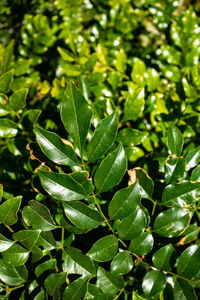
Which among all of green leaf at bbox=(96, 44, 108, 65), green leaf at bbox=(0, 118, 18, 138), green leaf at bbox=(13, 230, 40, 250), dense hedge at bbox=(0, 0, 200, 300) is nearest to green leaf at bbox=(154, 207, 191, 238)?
dense hedge at bbox=(0, 0, 200, 300)

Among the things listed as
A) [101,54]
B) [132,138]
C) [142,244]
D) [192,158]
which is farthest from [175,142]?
[101,54]

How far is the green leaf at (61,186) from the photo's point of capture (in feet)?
1.85

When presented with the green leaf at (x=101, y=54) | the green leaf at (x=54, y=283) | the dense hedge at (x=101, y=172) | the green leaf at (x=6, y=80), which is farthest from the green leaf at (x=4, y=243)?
the green leaf at (x=101, y=54)

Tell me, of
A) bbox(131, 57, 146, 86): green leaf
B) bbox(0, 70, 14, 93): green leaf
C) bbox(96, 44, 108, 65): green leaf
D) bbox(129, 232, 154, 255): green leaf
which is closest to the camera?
bbox(129, 232, 154, 255): green leaf

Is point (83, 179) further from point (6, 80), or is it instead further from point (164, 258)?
point (6, 80)

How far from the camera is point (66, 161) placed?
0.62 meters

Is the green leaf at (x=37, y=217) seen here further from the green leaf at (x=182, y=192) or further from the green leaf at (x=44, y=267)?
the green leaf at (x=182, y=192)

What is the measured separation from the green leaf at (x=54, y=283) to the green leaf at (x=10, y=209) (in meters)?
0.16

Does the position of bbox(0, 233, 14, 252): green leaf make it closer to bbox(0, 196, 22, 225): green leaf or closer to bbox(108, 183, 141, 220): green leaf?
bbox(0, 196, 22, 225): green leaf

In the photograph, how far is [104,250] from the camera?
619 millimetres

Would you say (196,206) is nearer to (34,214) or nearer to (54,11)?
(34,214)

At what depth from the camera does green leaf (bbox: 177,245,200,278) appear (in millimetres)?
640

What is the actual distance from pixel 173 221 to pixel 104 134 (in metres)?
0.29

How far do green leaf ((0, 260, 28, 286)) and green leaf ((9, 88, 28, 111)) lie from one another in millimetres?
473
